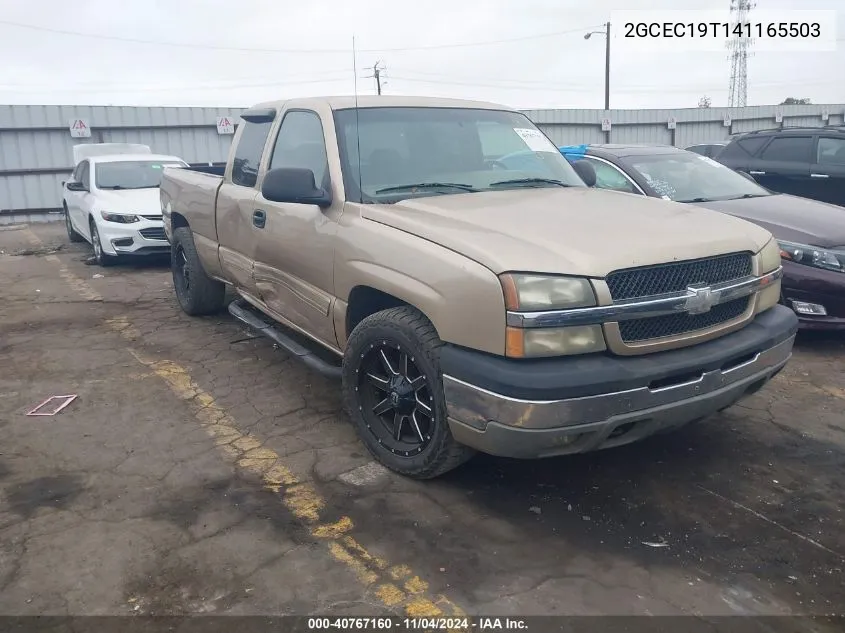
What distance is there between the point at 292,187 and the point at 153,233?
6.71 meters

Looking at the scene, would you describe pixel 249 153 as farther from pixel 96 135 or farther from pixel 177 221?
pixel 96 135

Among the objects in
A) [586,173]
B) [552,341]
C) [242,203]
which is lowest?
[552,341]

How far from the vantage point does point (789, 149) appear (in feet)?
31.4

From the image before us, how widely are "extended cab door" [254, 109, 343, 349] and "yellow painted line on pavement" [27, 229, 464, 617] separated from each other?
2.51 feet

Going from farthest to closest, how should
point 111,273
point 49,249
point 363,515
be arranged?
point 49,249
point 111,273
point 363,515

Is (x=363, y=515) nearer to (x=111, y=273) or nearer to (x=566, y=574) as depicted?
(x=566, y=574)

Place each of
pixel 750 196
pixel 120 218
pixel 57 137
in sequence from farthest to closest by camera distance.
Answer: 1. pixel 57 137
2. pixel 120 218
3. pixel 750 196

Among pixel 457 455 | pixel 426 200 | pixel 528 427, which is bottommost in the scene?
pixel 457 455

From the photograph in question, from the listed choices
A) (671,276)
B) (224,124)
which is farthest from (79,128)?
(671,276)

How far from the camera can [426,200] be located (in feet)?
12.5

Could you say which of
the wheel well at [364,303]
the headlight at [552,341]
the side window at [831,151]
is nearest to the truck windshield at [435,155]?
the wheel well at [364,303]

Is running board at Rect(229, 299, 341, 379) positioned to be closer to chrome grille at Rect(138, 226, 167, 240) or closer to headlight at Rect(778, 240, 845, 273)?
headlight at Rect(778, 240, 845, 273)

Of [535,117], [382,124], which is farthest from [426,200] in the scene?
[535,117]

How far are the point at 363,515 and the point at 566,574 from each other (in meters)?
0.99
